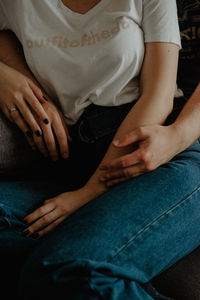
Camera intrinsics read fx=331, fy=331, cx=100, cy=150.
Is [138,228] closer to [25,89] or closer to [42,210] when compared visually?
[42,210]

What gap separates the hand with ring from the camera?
32.5 inches

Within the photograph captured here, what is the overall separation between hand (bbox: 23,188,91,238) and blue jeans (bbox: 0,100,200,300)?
27 mm

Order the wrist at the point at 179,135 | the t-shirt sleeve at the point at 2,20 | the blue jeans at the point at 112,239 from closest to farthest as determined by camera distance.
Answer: the blue jeans at the point at 112,239 < the wrist at the point at 179,135 < the t-shirt sleeve at the point at 2,20

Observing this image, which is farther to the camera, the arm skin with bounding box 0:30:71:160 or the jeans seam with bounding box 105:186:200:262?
the arm skin with bounding box 0:30:71:160

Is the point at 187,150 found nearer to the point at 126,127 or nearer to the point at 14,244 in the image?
the point at 126,127

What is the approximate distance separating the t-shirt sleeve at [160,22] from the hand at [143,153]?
254 mm

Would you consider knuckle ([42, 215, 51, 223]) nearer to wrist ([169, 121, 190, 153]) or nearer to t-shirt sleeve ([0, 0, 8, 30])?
wrist ([169, 121, 190, 153])

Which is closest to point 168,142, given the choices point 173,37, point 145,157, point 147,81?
point 145,157

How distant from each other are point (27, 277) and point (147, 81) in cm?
54

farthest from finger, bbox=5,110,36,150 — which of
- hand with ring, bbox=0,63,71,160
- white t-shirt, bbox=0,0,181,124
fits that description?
white t-shirt, bbox=0,0,181,124

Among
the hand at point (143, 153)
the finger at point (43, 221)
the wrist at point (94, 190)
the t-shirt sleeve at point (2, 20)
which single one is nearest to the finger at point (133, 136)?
the hand at point (143, 153)

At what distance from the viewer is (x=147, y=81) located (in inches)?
33.4

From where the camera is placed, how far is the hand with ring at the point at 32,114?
825mm

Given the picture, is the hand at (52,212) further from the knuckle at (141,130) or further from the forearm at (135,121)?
the knuckle at (141,130)
